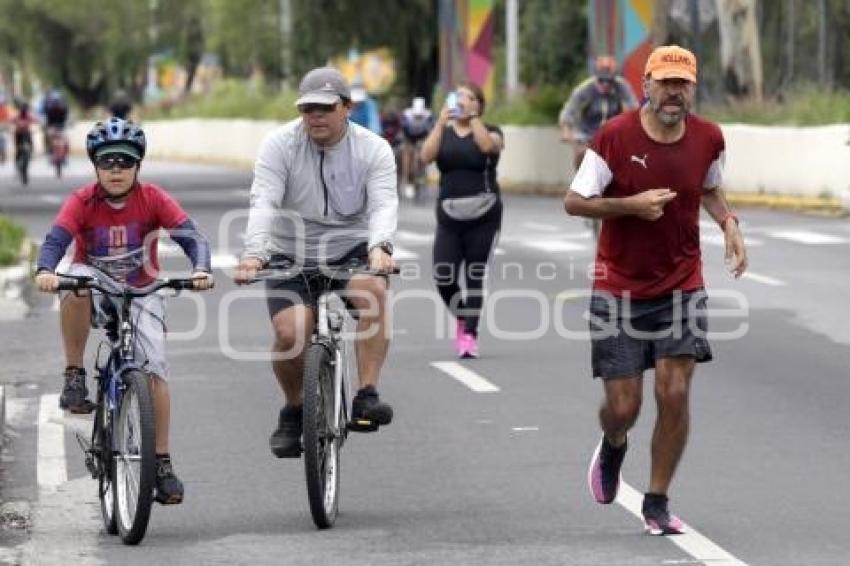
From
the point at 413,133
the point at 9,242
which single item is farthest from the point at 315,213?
the point at 413,133

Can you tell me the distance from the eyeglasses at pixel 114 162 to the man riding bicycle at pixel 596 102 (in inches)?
615

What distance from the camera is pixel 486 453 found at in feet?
40.6

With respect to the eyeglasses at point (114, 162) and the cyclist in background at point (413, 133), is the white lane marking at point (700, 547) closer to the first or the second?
the eyeglasses at point (114, 162)

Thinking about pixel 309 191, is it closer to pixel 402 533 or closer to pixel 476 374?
pixel 402 533

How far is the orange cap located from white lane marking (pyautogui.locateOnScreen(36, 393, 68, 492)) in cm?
362

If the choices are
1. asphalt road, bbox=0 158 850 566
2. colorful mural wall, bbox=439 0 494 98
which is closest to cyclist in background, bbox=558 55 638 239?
asphalt road, bbox=0 158 850 566

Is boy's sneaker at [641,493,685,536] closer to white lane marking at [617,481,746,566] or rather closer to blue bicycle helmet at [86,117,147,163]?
white lane marking at [617,481,746,566]

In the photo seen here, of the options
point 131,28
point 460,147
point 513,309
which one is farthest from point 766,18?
point 131,28

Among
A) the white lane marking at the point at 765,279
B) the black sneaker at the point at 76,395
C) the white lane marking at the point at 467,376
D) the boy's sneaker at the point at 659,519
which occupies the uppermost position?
the black sneaker at the point at 76,395

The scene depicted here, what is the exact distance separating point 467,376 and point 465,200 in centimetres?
135

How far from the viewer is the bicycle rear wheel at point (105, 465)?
10.2m

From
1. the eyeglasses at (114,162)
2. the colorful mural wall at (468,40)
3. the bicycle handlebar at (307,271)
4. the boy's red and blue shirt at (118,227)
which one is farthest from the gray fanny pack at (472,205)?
the colorful mural wall at (468,40)

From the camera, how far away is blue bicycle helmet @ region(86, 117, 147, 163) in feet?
33.3

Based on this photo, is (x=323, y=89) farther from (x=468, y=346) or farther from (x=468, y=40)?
(x=468, y=40)
